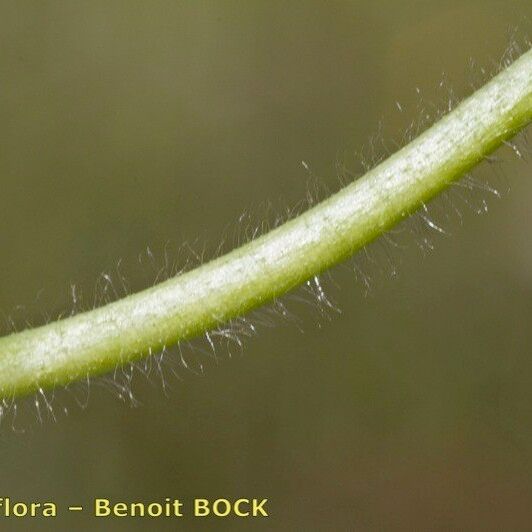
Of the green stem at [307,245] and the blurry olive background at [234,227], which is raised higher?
the blurry olive background at [234,227]

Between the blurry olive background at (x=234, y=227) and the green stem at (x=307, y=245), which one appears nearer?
the green stem at (x=307, y=245)

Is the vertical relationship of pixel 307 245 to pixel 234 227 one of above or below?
below

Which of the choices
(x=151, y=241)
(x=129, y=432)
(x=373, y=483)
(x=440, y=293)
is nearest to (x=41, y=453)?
(x=129, y=432)

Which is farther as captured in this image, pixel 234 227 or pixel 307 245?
pixel 234 227
